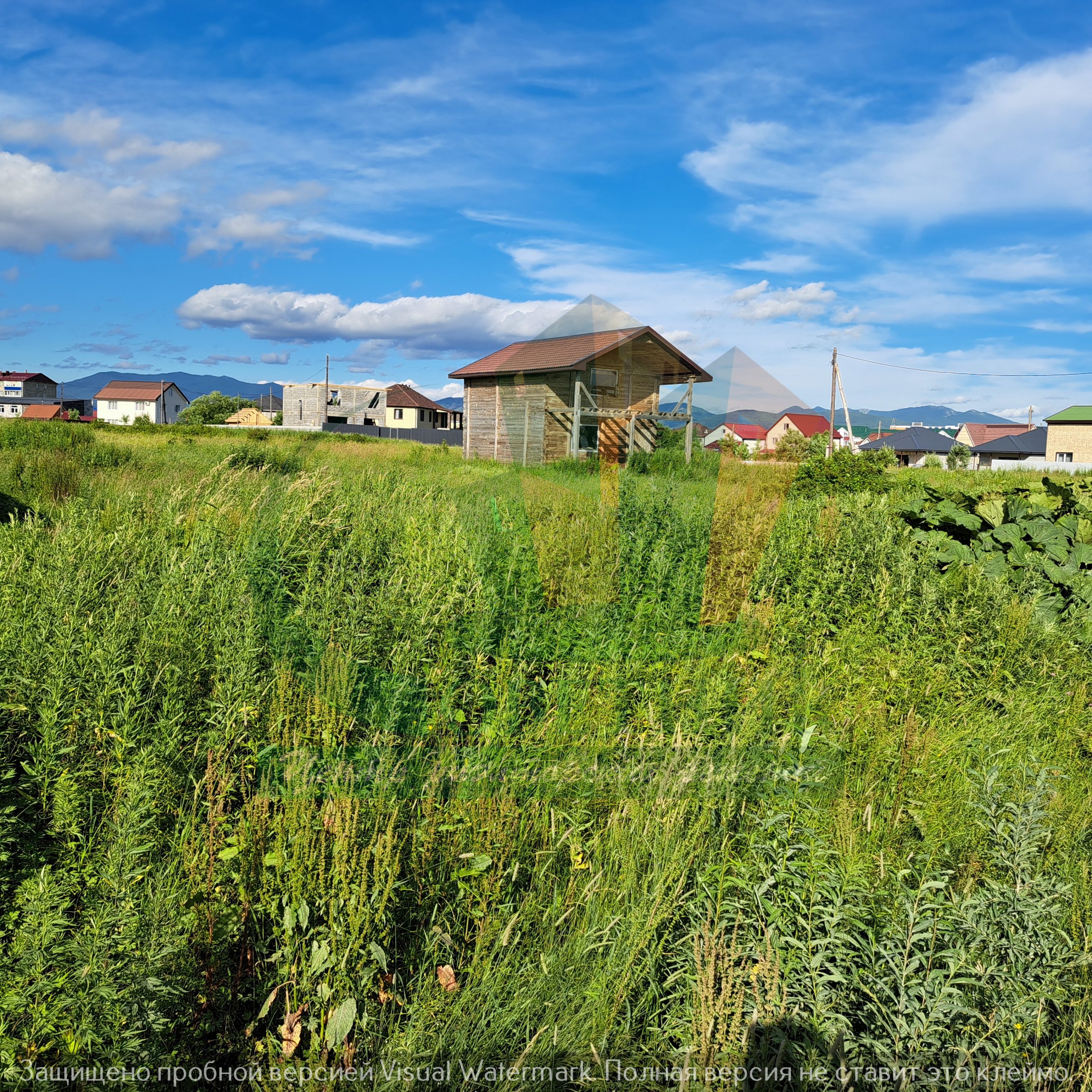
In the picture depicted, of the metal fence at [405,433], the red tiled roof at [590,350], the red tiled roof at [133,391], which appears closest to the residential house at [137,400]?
the red tiled roof at [133,391]

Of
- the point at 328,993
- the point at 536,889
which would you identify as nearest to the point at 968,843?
the point at 536,889

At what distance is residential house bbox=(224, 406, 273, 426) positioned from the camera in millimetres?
87562

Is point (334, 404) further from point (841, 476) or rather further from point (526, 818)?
point (526, 818)

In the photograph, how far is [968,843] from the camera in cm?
330

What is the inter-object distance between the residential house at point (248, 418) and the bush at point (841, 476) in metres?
81.4

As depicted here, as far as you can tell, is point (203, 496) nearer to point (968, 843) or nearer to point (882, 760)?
point (882, 760)

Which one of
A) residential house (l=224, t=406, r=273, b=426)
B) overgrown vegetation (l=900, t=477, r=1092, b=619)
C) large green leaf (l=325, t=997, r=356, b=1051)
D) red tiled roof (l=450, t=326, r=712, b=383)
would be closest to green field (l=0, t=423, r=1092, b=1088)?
large green leaf (l=325, t=997, r=356, b=1051)

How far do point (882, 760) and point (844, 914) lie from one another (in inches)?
65.6

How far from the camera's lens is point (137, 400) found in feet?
350

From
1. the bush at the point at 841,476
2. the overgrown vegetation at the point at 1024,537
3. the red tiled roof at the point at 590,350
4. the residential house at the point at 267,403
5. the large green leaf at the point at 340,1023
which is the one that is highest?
the residential house at the point at 267,403

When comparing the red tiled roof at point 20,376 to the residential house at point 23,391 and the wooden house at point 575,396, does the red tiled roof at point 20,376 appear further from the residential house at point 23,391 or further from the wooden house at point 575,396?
the wooden house at point 575,396

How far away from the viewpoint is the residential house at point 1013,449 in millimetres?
65312

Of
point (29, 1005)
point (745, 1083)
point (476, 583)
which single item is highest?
point (476, 583)

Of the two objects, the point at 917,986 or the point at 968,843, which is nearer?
the point at 917,986
